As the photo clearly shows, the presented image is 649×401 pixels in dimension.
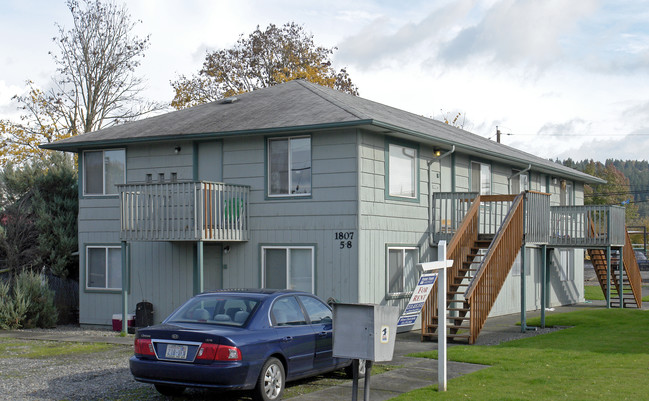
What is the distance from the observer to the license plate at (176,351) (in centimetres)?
941

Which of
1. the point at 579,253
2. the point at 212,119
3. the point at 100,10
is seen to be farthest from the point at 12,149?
the point at 579,253

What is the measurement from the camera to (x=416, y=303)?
390 inches

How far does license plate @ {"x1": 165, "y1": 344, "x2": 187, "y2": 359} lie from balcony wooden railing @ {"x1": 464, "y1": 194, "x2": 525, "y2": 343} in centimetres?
776

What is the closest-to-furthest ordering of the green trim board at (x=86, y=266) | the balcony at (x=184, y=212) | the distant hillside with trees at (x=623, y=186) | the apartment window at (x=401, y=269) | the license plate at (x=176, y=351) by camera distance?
the license plate at (x=176, y=351), the balcony at (x=184, y=212), the apartment window at (x=401, y=269), the green trim board at (x=86, y=266), the distant hillside with trees at (x=623, y=186)

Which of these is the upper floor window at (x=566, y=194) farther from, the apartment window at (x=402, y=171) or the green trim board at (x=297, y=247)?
the green trim board at (x=297, y=247)

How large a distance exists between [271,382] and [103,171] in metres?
12.4

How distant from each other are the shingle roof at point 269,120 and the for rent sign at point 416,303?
6.53 meters

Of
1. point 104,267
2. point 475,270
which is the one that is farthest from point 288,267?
point 104,267

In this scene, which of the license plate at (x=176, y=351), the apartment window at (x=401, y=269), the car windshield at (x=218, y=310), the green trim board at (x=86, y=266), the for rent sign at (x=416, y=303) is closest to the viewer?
the license plate at (x=176, y=351)

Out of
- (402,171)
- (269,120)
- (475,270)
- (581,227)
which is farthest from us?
(581,227)

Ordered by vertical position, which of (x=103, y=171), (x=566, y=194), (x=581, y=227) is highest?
(x=103, y=171)

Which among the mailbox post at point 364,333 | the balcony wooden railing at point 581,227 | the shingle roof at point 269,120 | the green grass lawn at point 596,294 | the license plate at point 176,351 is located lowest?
the green grass lawn at point 596,294

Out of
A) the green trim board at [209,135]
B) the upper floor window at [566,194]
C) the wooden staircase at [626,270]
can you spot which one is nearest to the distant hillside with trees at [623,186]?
the upper floor window at [566,194]

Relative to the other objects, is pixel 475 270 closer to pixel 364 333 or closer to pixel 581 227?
pixel 581 227
